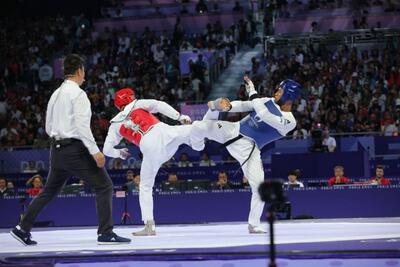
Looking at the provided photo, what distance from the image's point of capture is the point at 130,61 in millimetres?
24750

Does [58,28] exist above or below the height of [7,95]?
above

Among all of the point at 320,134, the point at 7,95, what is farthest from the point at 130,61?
the point at 320,134

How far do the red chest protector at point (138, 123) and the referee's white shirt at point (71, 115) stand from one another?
4.86 feet

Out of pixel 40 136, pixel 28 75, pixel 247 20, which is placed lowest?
pixel 40 136

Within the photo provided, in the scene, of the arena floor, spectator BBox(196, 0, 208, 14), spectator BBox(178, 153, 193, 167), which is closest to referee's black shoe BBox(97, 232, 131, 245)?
the arena floor

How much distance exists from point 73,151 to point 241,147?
2.34 meters

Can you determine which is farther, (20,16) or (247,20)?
(20,16)

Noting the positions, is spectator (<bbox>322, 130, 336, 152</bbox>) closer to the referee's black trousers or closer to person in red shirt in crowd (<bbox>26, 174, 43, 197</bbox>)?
person in red shirt in crowd (<bbox>26, 174, 43, 197</bbox>)

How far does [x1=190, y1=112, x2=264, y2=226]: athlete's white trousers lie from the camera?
8.60 meters

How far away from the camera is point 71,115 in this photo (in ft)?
23.8

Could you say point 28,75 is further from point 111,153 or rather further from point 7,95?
point 111,153

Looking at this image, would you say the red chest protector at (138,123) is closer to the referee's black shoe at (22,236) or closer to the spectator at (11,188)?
the referee's black shoe at (22,236)

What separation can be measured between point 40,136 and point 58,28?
8.94 m

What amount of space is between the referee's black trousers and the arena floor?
321 millimetres
